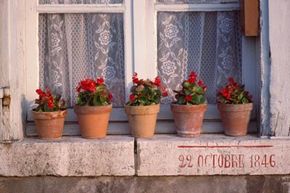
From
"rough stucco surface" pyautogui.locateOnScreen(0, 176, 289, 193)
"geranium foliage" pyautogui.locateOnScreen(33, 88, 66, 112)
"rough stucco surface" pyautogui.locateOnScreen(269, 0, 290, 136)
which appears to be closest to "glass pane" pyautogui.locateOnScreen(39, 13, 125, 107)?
"geranium foliage" pyautogui.locateOnScreen(33, 88, 66, 112)

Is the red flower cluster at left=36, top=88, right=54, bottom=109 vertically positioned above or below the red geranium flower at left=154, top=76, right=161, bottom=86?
below

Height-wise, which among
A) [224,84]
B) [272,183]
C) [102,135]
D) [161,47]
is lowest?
[272,183]

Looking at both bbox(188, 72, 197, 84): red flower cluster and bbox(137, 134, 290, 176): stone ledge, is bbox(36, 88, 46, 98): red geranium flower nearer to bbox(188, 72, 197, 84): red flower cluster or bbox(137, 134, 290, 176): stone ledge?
bbox(137, 134, 290, 176): stone ledge

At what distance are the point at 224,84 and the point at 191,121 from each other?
0.50 meters

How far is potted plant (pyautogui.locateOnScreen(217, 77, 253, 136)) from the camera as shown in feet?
→ 14.2

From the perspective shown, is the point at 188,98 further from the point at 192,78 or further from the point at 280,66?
the point at 280,66

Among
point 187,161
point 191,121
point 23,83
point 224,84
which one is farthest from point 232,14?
point 23,83

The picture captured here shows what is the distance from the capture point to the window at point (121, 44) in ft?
15.1

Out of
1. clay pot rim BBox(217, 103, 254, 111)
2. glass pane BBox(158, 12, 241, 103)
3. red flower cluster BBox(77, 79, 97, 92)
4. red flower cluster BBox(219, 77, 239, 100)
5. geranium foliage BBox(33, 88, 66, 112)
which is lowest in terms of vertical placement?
clay pot rim BBox(217, 103, 254, 111)

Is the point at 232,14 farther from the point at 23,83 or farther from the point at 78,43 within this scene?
the point at 23,83

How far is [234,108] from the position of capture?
4.32 meters

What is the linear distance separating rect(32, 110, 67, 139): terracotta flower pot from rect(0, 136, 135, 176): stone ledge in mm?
104

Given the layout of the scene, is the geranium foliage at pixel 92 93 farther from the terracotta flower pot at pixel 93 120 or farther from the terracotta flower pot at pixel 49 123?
the terracotta flower pot at pixel 49 123

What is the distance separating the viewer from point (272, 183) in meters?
4.28
